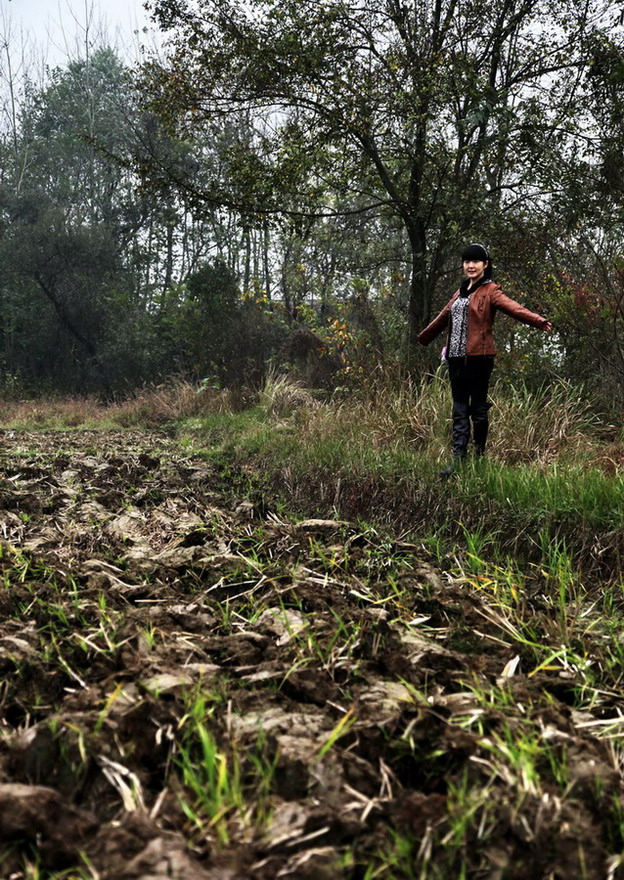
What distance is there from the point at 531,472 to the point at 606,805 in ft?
11.1

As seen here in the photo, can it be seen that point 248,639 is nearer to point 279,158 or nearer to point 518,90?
point 279,158

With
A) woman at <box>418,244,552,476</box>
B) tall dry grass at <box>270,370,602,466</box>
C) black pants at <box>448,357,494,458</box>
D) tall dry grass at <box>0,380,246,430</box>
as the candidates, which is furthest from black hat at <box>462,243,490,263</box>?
tall dry grass at <box>0,380,246,430</box>

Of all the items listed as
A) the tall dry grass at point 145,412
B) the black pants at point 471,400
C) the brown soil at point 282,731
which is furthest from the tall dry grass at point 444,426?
the tall dry grass at point 145,412

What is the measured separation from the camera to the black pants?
5.41 metres

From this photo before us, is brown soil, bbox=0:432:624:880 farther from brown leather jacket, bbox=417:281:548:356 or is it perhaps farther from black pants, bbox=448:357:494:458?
brown leather jacket, bbox=417:281:548:356

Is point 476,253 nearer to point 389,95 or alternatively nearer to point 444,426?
point 444,426

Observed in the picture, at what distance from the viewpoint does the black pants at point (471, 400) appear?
5.41 m

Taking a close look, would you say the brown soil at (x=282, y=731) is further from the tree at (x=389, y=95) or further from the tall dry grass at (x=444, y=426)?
the tree at (x=389, y=95)

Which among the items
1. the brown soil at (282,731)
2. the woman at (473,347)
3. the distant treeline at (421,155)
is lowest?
the brown soil at (282,731)

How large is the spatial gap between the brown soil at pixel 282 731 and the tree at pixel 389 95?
7304 millimetres

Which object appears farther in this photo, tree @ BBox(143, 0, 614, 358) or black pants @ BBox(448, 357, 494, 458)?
tree @ BBox(143, 0, 614, 358)

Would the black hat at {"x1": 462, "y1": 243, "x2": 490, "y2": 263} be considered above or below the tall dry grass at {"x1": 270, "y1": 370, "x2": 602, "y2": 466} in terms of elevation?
above

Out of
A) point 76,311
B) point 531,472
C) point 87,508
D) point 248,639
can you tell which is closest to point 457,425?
point 531,472

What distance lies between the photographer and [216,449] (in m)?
7.67
